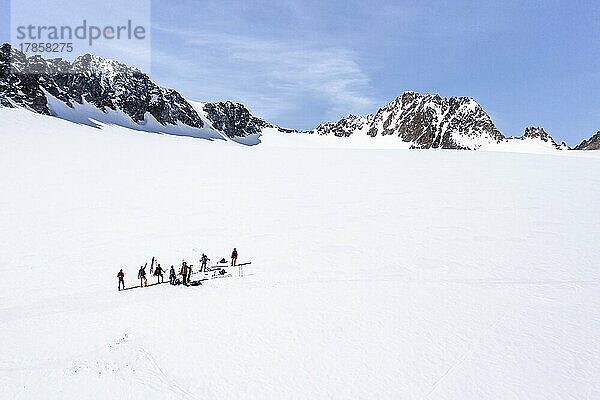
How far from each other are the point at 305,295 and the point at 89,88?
133101 millimetres

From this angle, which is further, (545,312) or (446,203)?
(446,203)

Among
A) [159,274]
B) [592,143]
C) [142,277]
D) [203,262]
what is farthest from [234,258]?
[592,143]

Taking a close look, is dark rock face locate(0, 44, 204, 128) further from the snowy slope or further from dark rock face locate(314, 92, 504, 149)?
dark rock face locate(314, 92, 504, 149)

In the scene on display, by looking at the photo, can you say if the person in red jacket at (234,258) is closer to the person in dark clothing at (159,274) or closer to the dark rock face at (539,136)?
the person in dark clothing at (159,274)

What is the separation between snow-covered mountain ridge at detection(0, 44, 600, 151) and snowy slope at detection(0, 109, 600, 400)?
77333 millimetres

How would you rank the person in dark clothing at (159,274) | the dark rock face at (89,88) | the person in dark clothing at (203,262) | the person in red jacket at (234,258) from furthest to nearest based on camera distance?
the dark rock face at (89,88), the person in red jacket at (234,258), the person in dark clothing at (203,262), the person in dark clothing at (159,274)

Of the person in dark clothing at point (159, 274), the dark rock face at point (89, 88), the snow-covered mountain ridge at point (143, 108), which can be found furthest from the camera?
the snow-covered mountain ridge at point (143, 108)

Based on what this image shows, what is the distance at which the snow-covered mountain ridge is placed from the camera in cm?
10094

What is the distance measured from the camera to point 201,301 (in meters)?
15.6

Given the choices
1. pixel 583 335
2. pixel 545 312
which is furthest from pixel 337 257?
pixel 583 335

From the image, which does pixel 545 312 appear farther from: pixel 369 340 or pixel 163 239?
pixel 163 239

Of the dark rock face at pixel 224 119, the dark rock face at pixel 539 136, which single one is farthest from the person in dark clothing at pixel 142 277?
the dark rock face at pixel 539 136

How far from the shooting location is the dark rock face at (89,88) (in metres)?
93.6

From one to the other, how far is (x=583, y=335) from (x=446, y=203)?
65.9 ft
